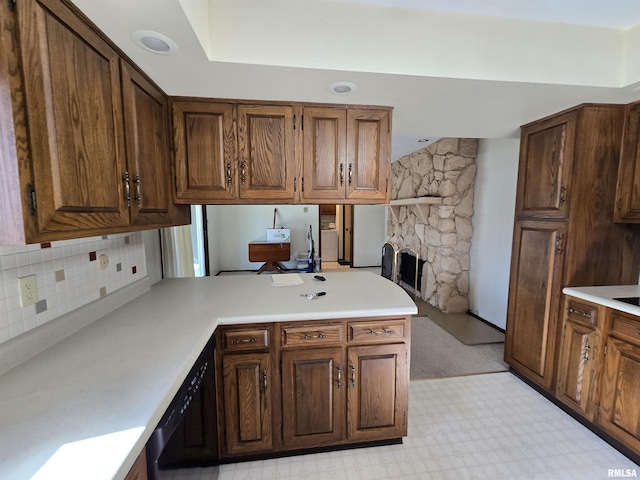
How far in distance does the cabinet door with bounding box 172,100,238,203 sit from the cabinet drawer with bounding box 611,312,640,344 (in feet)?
8.03

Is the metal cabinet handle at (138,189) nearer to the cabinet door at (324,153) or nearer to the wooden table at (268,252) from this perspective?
the cabinet door at (324,153)

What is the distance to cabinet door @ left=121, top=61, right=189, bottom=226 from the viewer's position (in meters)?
1.29

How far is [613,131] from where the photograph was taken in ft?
6.19

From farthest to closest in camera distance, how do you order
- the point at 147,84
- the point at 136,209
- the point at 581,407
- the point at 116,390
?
1. the point at 581,407
2. the point at 147,84
3. the point at 136,209
4. the point at 116,390

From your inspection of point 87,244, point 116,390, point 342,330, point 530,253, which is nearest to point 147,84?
point 87,244

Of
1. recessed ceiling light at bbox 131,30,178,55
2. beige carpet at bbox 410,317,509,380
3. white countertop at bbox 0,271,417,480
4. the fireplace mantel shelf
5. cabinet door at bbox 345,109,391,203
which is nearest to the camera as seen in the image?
white countertop at bbox 0,271,417,480

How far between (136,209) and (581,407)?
3002 millimetres

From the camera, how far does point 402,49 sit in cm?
139

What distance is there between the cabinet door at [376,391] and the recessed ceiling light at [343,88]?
149 centimetres

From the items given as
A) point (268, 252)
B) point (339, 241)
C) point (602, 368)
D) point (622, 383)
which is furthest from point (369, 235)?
point (622, 383)

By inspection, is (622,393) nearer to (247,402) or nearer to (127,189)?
(247,402)

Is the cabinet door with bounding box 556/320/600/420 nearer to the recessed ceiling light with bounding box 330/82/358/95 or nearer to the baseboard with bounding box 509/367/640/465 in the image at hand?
the baseboard with bounding box 509/367/640/465

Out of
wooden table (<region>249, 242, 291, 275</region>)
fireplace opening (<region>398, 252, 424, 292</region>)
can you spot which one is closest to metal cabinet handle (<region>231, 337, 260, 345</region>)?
fireplace opening (<region>398, 252, 424, 292</region>)

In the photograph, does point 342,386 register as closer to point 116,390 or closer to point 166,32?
point 116,390
